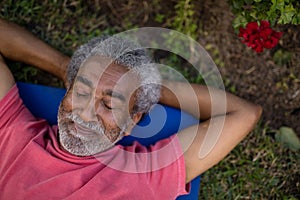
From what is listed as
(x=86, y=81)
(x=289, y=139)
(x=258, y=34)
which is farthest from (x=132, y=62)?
(x=289, y=139)

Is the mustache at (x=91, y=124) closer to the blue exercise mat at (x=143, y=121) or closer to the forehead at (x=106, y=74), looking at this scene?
the forehead at (x=106, y=74)

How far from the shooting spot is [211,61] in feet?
11.2

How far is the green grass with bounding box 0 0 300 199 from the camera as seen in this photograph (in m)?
3.27

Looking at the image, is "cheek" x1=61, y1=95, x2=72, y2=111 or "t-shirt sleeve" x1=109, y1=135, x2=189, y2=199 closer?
"cheek" x1=61, y1=95, x2=72, y2=111

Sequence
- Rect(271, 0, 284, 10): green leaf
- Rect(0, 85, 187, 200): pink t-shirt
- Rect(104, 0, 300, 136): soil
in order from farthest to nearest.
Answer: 1. Rect(104, 0, 300, 136): soil
2. Rect(0, 85, 187, 200): pink t-shirt
3. Rect(271, 0, 284, 10): green leaf

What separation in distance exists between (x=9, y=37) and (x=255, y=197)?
1882mm

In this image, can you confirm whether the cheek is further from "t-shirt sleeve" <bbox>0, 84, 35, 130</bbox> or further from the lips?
"t-shirt sleeve" <bbox>0, 84, 35, 130</bbox>

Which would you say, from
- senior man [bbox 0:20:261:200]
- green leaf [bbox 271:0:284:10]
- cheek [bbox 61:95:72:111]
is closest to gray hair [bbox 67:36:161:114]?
senior man [bbox 0:20:261:200]

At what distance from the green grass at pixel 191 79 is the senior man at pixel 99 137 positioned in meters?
0.41

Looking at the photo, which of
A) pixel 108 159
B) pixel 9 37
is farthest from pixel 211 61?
pixel 9 37

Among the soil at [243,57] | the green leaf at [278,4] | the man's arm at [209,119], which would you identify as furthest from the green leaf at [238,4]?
the soil at [243,57]

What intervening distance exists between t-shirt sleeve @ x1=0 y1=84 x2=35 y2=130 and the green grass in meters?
0.49

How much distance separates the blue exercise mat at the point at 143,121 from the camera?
9.96 ft

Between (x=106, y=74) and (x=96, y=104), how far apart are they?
164 mm
